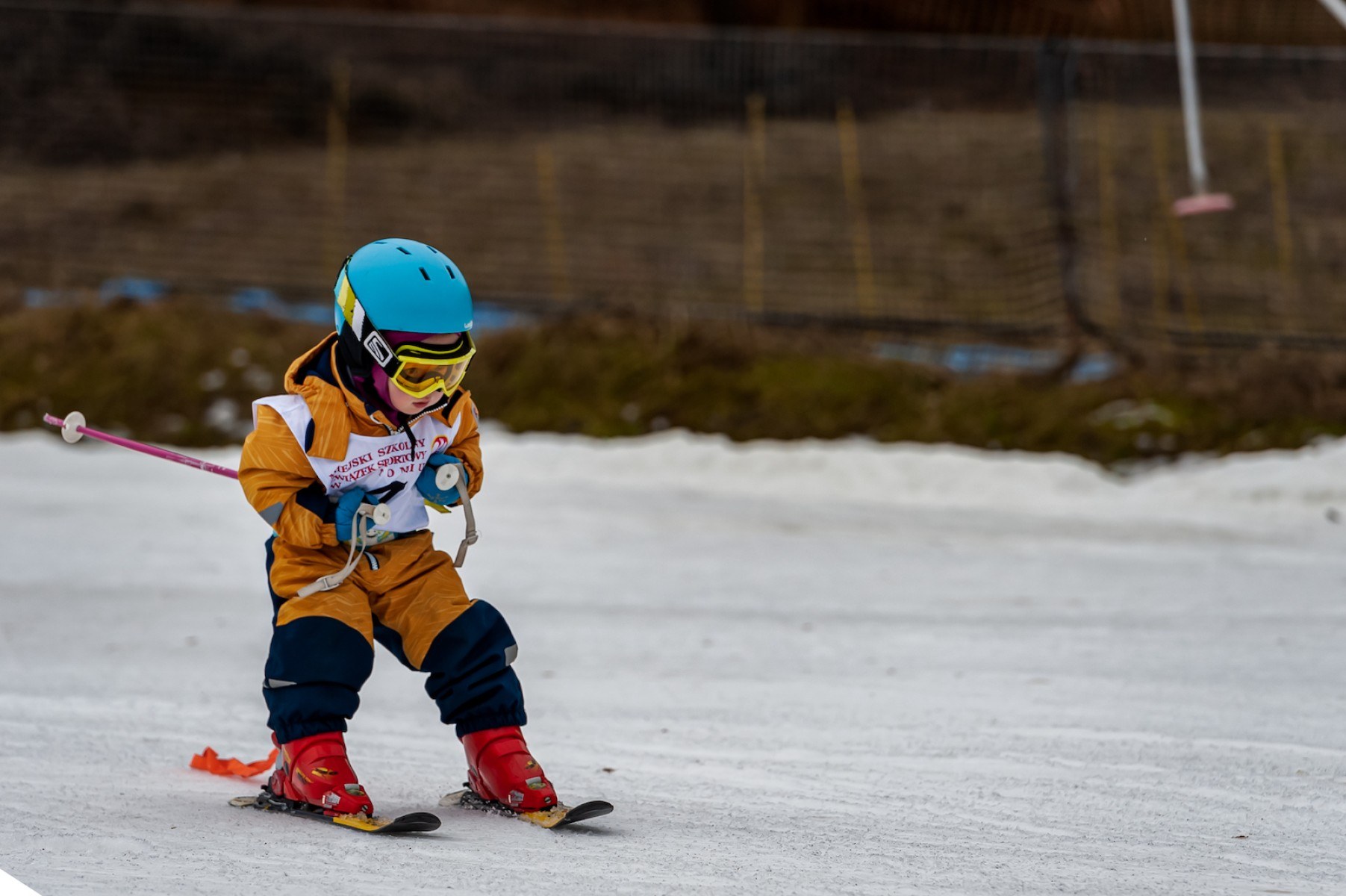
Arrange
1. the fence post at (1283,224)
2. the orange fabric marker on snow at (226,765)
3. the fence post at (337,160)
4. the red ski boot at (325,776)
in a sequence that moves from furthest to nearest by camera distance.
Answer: the fence post at (337,160)
the fence post at (1283,224)
the orange fabric marker on snow at (226,765)
the red ski boot at (325,776)

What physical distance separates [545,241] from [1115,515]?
735 centimetres

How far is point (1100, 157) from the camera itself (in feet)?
49.0

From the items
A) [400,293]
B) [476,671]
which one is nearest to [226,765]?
[476,671]

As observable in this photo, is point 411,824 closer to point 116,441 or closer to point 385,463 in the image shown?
point 385,463

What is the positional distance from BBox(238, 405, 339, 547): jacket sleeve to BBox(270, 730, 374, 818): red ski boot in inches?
18.3

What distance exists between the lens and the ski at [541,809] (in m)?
3.40

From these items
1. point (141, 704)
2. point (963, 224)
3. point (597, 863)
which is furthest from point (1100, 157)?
point (597, 863)

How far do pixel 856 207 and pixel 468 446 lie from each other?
1212 cm

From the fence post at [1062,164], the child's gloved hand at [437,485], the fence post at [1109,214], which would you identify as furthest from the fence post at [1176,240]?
the child's gloved hand at [437,485]

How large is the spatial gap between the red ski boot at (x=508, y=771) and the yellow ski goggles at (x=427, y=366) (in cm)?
85

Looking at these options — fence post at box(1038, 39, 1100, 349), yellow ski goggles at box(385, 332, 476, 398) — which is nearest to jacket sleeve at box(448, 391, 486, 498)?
yellow ski goggles at box(385, 332, 476, 398)

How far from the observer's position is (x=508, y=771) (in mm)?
3539

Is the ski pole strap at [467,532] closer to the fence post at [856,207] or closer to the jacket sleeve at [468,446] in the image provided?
the jacket sleeve at [468,446]

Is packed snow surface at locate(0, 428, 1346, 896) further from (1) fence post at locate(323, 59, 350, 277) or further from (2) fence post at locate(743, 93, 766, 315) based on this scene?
(1) fence post at locate(323, 59, 350, 277)
